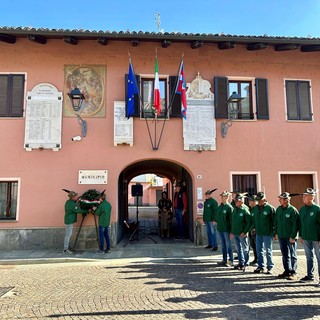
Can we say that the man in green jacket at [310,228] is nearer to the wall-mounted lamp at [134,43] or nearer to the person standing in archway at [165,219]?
the person standing in archway at [165,219]

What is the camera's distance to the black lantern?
10234 mm

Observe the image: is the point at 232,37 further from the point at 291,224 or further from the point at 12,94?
the point at 12,94

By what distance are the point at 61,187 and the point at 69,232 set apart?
1.63 m

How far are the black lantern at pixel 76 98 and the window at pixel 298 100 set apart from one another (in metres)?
7.42

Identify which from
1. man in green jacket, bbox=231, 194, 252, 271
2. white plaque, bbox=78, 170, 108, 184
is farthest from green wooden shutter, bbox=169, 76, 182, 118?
man in green jacket, bbox=231, 194, 252, 271

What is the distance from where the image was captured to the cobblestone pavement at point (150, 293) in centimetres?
512

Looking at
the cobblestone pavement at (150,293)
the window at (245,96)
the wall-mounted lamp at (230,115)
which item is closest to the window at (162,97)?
the window at (245,96)

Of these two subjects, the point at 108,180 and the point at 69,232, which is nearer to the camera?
the point at 69,232

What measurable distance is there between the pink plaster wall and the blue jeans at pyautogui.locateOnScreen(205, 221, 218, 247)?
1.49 metres

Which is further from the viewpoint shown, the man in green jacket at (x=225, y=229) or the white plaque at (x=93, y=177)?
the white plaque at (x=93, y=177)

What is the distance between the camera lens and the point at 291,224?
711 centimetres

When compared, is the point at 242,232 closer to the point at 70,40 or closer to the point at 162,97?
the point at 162,97

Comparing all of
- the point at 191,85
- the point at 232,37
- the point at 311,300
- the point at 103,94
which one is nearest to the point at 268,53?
the point at 232,37

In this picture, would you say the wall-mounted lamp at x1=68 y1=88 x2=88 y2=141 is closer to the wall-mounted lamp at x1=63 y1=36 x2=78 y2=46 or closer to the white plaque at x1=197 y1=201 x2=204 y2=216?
the wall-mounted lamp at x1=63 y1=36 x2=78 y2=46
